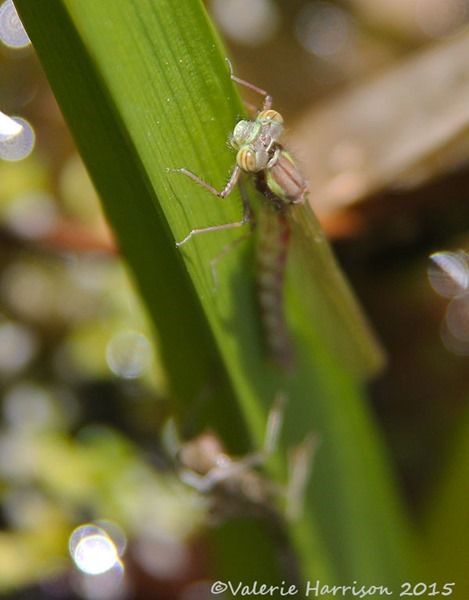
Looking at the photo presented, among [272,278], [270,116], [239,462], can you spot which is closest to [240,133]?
[270,116]

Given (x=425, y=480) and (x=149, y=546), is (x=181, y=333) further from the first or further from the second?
(x=425, y=480)

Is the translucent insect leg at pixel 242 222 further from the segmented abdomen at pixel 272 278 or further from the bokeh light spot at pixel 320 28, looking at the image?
the bokeh light spot at pixel 320 28

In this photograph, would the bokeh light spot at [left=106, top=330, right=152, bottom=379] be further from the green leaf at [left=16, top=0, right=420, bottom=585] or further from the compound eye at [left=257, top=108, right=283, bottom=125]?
the compound eye at [left=257, top=108, right=283, bottom=125]

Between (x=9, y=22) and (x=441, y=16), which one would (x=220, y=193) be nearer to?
(x=9, y=22)

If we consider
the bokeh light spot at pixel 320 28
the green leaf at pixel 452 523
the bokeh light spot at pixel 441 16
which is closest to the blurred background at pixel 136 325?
the green leaf at pixel 452 523

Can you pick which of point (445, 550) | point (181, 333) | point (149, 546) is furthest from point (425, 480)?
point (181, 333)

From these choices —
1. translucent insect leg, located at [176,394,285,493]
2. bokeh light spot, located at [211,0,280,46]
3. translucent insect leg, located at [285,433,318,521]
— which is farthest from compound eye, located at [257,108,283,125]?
bokeh light spot, located at [211,0,280,46]
